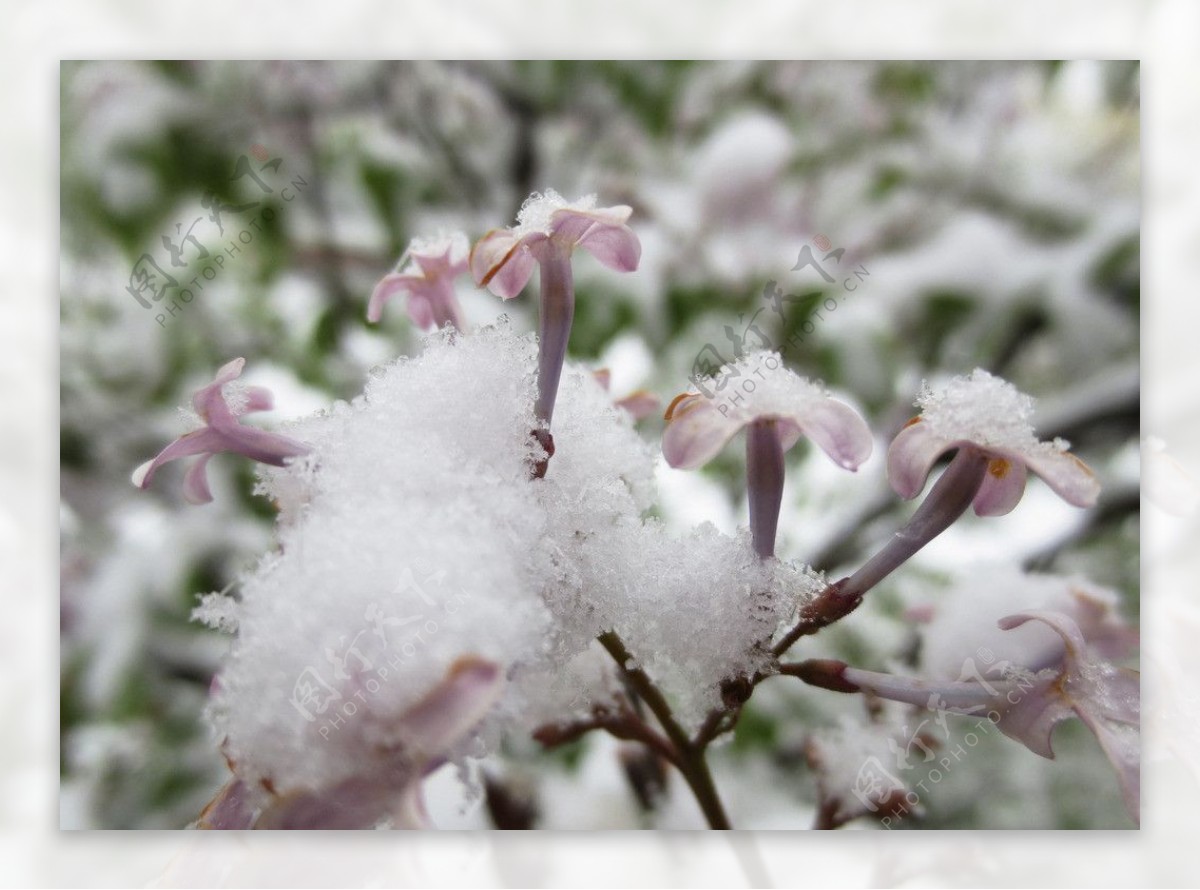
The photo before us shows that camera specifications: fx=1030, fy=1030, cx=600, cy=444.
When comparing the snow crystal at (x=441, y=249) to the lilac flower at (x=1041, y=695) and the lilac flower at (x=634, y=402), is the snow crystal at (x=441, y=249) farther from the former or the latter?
the lilac flower at (x=1041, y=695)

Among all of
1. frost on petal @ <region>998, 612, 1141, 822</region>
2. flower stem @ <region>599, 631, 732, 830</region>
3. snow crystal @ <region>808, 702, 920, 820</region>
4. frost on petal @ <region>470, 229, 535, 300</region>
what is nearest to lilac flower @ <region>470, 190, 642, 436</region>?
frost on petal @ <region>470, 229, 535, 300</region>

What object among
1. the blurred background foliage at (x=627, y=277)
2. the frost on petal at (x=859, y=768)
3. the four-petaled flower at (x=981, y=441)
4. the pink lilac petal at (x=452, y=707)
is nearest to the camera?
the pink lilac petal at (x=452, y=707)

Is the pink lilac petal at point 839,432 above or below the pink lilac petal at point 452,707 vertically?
above

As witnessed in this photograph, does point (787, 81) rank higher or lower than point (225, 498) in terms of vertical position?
higher

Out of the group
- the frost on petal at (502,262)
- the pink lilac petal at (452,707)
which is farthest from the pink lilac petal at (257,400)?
the pink lilac petal at (452,707)

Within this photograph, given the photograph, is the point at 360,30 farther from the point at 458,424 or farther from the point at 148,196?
the point at 458,424

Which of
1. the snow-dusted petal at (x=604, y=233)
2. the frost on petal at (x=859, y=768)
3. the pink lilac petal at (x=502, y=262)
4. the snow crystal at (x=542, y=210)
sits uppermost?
the snow crystal at (x=542, y=210)

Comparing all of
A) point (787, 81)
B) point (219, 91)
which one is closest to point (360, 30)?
point (219, 91)
